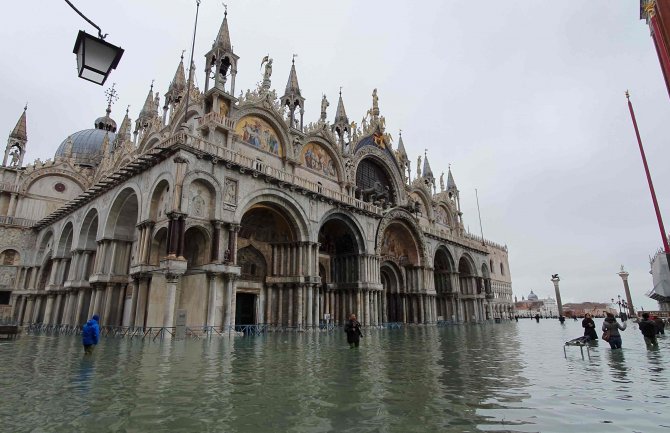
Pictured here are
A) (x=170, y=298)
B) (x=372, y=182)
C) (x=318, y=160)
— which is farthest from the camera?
(x=372, y=182)

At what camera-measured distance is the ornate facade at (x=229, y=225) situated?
22078 millimetres

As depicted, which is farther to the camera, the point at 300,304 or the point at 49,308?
the point at 49,308

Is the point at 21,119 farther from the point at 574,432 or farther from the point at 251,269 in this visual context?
the point at 574,432

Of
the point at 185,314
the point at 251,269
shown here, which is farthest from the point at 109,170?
the point at 185,314

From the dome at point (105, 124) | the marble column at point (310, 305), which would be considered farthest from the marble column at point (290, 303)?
the dome at point (105, 124)

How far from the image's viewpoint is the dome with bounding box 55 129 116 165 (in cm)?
5375

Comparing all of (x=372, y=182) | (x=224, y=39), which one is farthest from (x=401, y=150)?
(x=224, y=39)

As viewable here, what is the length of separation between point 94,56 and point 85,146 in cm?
5954

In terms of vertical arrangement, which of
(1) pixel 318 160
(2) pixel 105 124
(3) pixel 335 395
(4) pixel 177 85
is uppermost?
(2) pixel 105 124

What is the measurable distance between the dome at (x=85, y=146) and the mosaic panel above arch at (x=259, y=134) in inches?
1348

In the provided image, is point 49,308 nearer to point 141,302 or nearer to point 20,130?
point 141,302

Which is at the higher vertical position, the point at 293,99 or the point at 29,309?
the point at 293,99

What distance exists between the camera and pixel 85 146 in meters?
55.5

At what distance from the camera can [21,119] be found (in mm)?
45531
